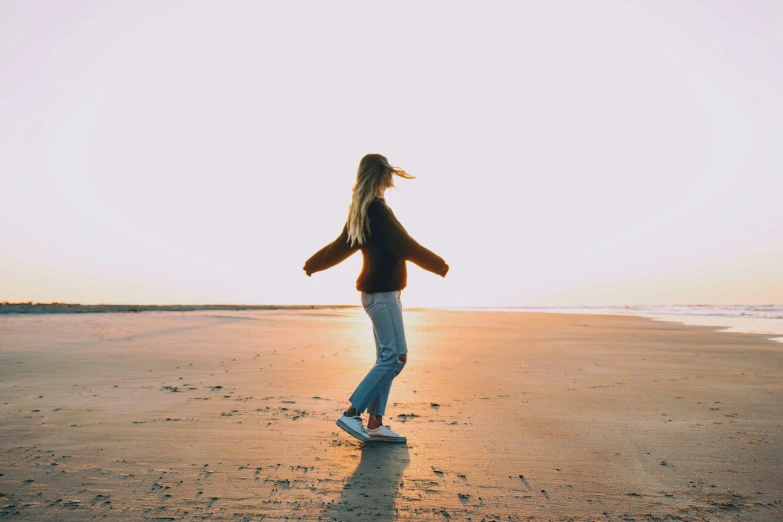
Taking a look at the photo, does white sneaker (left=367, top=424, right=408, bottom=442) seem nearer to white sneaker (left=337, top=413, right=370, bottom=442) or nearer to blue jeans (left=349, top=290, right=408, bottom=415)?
white sneaker (left=337, top=413, right=370, bottom=442)

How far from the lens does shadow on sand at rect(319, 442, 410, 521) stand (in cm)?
288

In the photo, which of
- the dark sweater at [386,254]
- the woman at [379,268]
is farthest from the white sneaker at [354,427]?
the dark sweater at [386,254]

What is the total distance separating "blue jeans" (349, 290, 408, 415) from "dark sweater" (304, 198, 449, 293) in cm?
9

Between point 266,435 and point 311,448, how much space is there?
47cm

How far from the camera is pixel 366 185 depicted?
14.6 ft

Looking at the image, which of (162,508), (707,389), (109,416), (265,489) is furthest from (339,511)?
(707,389)

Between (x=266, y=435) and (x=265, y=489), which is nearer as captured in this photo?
(x=265, y=489)

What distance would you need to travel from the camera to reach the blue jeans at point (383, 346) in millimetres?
4320

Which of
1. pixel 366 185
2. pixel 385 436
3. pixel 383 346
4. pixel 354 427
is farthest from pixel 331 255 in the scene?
pixel 385 436

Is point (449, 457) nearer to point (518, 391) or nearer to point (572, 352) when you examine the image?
point (518, 391)

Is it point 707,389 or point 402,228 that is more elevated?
point 402,228

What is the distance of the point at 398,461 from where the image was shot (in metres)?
3.81

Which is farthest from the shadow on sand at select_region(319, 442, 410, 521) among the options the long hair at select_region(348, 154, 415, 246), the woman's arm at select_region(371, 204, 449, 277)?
the long hair at select_region(348, 154, 415, 246)

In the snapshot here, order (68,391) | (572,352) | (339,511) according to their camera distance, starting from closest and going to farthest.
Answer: (339,511) → (68,391) → (572,352)
